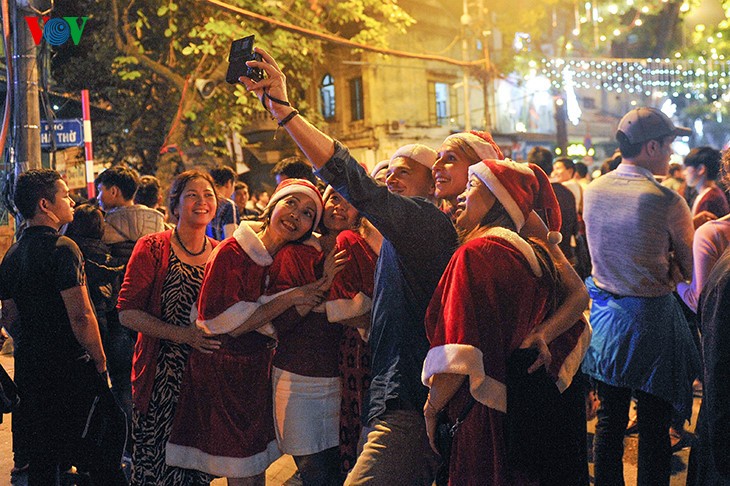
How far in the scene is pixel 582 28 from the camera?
2205 cm

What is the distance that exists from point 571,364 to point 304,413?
1405mm

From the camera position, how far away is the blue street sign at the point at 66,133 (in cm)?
916

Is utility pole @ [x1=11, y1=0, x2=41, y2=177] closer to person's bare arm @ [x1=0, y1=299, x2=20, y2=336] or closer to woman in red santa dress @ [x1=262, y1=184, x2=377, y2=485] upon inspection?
person's bare arm @ [x1=0, y1=299, x2=20, y2=336]

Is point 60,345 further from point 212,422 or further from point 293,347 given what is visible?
point 293,347

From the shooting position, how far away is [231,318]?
356cm

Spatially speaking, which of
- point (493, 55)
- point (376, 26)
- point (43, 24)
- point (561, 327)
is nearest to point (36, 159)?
point (43, 24)

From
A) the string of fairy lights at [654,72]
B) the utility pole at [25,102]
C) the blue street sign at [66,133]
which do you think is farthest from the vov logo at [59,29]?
the string of fairy lights at [654,72]

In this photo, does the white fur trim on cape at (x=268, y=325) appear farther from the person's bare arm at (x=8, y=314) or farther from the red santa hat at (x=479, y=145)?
the person's bare arm at (x=8, y=314)

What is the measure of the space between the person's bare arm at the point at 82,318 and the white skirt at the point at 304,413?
1.23 meters

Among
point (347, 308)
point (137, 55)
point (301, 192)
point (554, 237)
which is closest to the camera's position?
point (554, 237)

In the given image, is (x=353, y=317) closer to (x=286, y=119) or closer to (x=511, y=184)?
(x=511, y=184)

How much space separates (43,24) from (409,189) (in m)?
5.91

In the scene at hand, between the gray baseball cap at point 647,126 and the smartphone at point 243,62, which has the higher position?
the smartphone at point 243,62

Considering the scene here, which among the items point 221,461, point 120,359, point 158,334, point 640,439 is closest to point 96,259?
point 120,359
